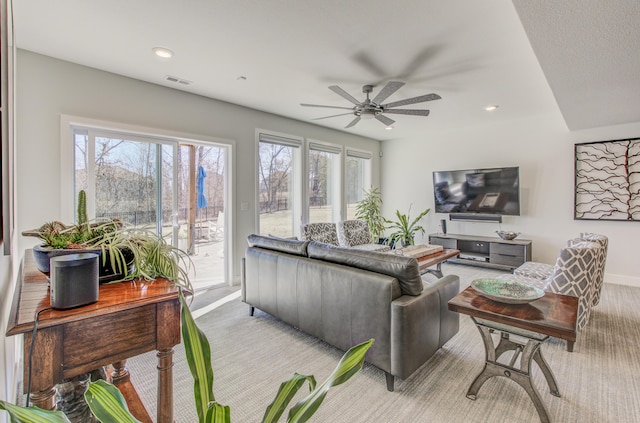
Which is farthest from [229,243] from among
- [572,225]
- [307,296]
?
[572,225]

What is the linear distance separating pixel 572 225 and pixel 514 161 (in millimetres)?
1346

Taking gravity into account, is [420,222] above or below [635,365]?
above

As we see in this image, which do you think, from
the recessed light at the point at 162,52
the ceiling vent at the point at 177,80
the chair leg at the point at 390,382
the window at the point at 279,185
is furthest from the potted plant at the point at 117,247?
the window at the point at 279,185

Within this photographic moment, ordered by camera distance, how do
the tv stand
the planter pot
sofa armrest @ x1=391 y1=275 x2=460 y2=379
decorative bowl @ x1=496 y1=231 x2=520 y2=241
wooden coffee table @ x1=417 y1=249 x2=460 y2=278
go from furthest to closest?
decorative bowl @ x1=496 y1=231 x2=520 y2=241
the tv stand
wooden coffee table @ x1=417 y1=249 x2=460 y2=278
sofa armrest @ x1=391 y1=275 x2=460 y2=379
the planter pot

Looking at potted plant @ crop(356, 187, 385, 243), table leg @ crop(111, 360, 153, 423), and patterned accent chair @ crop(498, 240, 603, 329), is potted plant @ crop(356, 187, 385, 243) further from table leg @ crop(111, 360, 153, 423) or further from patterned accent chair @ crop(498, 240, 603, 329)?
table leg @ crop(111, 360, 153, 423)

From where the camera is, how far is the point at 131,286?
1.13m

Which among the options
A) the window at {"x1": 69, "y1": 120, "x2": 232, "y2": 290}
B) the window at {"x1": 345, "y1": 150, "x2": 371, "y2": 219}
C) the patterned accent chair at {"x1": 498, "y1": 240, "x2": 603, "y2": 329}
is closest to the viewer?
the patterned accent chair at {"x1": 498, "y1": 240, "x2": 603, "y2": 329}

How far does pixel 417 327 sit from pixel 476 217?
431cm

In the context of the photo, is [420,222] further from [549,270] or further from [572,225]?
[549,270]

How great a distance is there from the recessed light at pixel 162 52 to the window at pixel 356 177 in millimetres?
4025

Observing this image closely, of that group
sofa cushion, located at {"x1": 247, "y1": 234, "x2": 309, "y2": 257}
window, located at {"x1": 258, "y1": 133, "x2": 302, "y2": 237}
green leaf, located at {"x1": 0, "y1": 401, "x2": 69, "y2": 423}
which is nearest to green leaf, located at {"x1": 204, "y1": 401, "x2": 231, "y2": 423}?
green leaf, located at {"x1": 0, "y1": 401, "x2": 69, "y2": 423}

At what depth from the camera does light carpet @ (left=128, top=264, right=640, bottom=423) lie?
1790mm

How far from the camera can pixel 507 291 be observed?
1.93 metres

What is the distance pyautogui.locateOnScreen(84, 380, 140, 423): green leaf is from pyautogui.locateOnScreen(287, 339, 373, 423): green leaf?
0.34 metres
